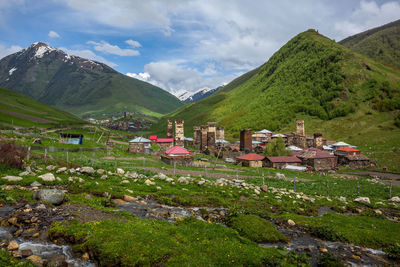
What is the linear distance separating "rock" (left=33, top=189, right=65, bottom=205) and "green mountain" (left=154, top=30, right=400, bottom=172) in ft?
243

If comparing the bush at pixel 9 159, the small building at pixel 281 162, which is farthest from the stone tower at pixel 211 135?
the bush at pixel 9 159

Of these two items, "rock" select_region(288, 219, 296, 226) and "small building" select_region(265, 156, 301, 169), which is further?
"small building" select_region(265, 156, 301, 169)

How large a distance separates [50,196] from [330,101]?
483 feet

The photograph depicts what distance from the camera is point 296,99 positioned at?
149 m

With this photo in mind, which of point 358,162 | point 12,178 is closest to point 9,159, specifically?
point 12,178

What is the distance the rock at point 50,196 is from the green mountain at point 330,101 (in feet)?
243

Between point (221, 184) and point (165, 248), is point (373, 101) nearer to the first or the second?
point (221, 184)

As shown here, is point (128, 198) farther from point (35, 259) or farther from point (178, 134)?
point (178, 134)

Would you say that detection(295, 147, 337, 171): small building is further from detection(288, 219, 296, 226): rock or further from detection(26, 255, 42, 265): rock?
detection(26, 255, 42, 265): rock

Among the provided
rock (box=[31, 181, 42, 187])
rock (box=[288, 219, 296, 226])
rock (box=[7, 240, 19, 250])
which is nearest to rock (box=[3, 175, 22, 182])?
rock (box=[31, 181, 42, 187])

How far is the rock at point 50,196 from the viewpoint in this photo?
13.0m

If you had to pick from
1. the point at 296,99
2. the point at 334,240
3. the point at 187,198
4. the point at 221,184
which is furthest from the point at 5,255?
the point at 296,99

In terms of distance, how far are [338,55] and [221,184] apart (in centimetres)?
16704

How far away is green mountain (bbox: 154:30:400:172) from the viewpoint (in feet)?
313
